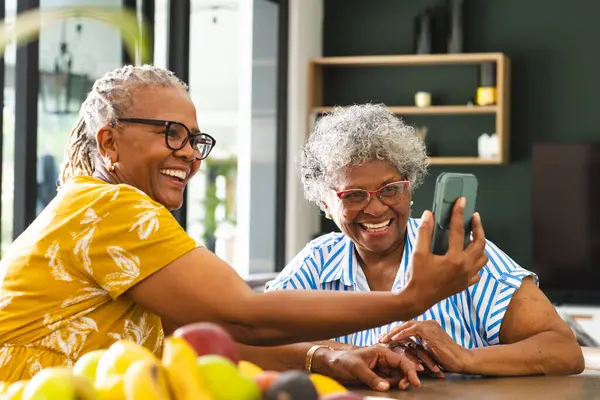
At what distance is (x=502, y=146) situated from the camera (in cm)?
→ 570

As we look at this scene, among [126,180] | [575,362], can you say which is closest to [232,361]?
[126,180]

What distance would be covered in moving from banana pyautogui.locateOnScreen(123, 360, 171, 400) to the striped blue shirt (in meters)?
1.19

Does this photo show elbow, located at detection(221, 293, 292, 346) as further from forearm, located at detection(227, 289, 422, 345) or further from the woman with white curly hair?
the woman with white curly hair

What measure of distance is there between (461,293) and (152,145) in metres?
0.77

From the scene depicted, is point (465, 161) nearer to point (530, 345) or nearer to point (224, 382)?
point (530, 345)

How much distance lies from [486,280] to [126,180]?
0.80m

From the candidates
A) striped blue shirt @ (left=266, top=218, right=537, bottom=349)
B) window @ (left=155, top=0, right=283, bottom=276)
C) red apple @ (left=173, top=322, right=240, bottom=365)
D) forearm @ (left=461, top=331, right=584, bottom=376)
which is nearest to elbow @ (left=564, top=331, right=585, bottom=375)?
forearm @ (left=461, top=331, right=584, bottom=376)

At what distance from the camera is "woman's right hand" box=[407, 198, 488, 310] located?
49.7 inches

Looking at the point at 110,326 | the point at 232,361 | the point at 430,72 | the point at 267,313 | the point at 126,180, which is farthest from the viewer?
the point at 430,72

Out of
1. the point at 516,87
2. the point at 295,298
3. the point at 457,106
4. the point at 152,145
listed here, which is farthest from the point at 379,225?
the point at 516,87

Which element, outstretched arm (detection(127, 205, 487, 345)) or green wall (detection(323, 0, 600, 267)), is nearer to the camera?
outstretched arm (detection(127, 205, 487, 345))

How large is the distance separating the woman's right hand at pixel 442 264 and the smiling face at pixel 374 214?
0.78 m

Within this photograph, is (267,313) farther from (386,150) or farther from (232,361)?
(386,150)

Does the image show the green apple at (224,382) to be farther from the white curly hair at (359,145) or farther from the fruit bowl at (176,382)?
the white curly hair at (359,145)
